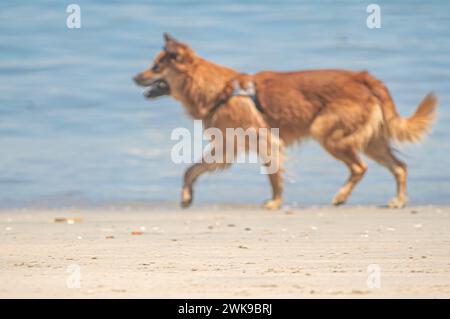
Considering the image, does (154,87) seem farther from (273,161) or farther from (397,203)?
(397,203)

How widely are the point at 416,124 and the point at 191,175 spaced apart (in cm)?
212

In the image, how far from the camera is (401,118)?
977 centimetres

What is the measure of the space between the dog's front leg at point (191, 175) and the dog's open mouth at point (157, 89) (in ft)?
3.48

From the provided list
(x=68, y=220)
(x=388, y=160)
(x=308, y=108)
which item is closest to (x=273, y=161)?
(x=308, y=108)

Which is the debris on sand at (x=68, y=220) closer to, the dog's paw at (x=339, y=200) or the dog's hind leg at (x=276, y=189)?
the dog's hind leg at (x=276, y=189)

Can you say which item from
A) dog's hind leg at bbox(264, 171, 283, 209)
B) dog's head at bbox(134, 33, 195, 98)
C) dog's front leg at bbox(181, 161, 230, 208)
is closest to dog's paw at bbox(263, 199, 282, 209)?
dog's hind leg at bbox(264, 171, 283, 209)

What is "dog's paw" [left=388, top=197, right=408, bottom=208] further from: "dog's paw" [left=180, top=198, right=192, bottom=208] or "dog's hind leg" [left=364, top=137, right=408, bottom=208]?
"dog's paw" [left=180, top=198, right=192, bottom=208]

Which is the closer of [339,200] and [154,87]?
[339,200]

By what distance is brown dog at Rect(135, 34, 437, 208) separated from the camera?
961 centimetres

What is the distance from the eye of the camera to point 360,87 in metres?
9.67

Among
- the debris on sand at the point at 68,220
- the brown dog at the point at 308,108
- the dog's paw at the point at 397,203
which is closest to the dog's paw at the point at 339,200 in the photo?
the brown dog at the point at 308,108

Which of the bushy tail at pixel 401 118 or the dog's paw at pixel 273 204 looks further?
the bushy tail at pixel 401 118

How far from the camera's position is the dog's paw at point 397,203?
29.3 feet
